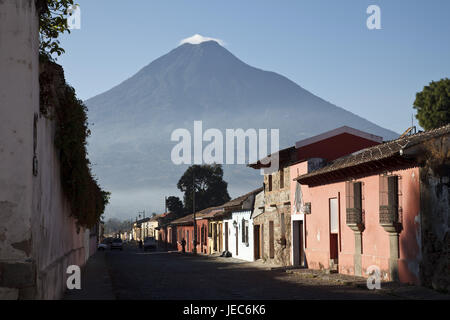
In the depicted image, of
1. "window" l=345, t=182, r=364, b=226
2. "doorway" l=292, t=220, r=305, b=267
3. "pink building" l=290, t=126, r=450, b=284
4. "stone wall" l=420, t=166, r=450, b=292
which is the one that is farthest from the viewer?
"doorway" l=292, t=220, r=305, b=267

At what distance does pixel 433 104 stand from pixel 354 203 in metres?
29.2

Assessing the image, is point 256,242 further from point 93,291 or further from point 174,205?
point 174,205

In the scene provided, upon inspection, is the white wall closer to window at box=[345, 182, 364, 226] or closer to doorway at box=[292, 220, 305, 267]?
doorway at box=[292, 220, 305, 267]

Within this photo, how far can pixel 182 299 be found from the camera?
626 inches

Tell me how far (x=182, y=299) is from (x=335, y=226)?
1180 cm

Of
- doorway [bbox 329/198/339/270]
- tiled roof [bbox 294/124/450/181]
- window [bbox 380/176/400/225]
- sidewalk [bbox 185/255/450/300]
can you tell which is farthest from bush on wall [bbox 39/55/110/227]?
doorway [bbox 329/198/339/270]

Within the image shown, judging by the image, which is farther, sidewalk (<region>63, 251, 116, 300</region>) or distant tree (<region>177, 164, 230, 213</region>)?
distant tree (<region>177, 164, 230, 213</region>)

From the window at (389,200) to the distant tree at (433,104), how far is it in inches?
1185

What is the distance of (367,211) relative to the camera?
23.0 meters

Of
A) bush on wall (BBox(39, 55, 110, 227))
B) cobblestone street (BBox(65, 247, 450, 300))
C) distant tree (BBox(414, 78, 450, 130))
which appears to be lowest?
cobblestone street (BBox(65, 247, 450, 300))

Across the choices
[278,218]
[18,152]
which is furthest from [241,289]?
[278,218]

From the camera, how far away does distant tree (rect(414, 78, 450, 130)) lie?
1956 inches
